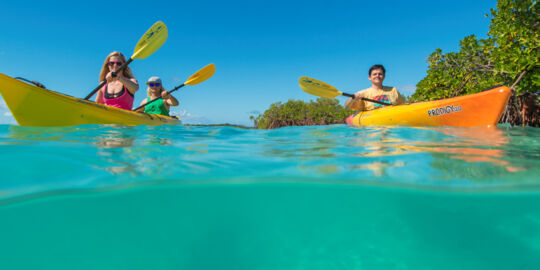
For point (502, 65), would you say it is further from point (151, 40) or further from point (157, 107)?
point (157, 107)

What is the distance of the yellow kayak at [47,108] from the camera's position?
4.93 m

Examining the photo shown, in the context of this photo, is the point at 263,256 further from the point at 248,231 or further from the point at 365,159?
the point at 365,159

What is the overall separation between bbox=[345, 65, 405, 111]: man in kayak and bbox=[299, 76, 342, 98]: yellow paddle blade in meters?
0.61

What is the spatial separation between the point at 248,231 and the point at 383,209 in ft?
3.69

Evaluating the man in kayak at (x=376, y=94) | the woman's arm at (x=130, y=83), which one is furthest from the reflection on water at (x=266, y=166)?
the man in kayak at (x=376, y=94)

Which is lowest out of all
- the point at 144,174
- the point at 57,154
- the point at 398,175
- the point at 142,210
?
the point at 142,210

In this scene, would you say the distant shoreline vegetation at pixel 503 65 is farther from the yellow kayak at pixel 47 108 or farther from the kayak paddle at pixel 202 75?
the yellow kayak at pixel 47 108

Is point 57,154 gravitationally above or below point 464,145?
above

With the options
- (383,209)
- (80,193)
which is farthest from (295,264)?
(80,193)

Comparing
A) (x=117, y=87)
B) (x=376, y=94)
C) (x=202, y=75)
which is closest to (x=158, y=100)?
(x=117, y=87)

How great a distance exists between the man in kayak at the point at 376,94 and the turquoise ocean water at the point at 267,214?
229 inches

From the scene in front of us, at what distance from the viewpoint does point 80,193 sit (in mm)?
1722

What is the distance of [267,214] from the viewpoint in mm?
2119

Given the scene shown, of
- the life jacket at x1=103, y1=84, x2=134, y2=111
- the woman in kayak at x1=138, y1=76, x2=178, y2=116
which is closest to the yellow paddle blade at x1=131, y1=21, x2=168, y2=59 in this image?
the life jacket at x1=103, y1=84, x2=134, y2=111
